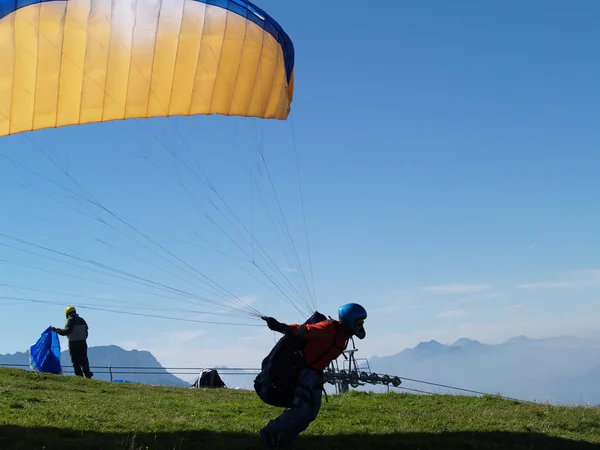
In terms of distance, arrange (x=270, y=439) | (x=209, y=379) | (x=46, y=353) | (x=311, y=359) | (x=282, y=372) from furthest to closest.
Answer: (x=46, y=353) → (x=209, y=379) → (x=311, y=359) → (x=282, y=372) → (x=270, y=439)

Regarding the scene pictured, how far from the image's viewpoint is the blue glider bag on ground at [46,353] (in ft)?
68.3

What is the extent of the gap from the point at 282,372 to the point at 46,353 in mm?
14938

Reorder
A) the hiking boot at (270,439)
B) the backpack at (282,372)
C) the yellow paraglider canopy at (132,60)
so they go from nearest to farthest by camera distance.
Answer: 1. the hiking boot at (270,439)
2. the backpack at (282,372)
3. the yellow paraglider canopy at (132,60)

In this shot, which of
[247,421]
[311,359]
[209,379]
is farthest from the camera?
[209,379]

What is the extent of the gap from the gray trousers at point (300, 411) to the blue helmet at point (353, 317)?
0.70 m

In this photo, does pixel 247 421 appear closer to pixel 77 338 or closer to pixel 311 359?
pixel 311 359

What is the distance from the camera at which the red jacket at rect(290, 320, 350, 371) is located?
827 cm

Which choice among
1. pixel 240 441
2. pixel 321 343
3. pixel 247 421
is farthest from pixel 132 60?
pixel 240 441

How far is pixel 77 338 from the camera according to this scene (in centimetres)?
1939

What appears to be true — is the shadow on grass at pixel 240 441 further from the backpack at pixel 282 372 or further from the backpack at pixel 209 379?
the backpack at pixel 209 379

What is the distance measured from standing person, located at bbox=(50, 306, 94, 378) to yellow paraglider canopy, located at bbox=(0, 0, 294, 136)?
349 inches

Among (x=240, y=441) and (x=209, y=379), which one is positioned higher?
(x=209, y=379)

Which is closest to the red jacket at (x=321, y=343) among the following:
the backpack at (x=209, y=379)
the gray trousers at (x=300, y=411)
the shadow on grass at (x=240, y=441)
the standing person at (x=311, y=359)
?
the standing person at (x=311, y=359)

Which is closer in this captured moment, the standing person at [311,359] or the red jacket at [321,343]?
the standing person at [311,359]
